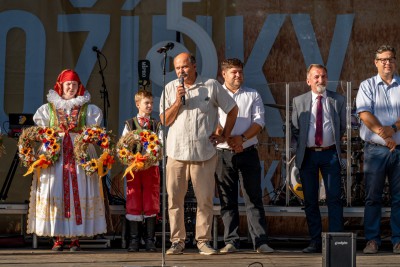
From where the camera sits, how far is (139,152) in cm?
953

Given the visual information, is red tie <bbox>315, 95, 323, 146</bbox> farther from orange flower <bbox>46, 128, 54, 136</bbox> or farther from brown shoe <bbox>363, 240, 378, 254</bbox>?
orange flower <bbox>46, 128, 54, 136</bbox>

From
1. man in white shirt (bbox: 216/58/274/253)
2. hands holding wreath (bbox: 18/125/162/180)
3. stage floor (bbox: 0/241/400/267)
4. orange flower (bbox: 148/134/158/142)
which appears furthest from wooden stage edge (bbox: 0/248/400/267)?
orange flower (bbox: 148/134/158/142)

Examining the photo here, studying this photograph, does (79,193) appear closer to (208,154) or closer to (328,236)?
(208,154)

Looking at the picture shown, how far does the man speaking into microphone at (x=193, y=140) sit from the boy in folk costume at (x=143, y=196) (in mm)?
447

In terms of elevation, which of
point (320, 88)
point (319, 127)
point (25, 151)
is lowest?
point (25, 151)

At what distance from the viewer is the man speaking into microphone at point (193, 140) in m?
9.10

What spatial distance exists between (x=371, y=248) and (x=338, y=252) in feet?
7.53

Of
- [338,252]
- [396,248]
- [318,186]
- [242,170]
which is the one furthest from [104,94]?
[338,252]

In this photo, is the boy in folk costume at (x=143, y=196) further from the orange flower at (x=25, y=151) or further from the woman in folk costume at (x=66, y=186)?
the orange flower at (x=25, y=151)

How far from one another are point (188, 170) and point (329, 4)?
3.23 m

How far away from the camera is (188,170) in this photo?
925 centimetres

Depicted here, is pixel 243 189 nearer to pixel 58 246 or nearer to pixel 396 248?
pixel 396 248

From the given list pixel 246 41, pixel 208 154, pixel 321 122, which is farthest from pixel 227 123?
pixel 246 41

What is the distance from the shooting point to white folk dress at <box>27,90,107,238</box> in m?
9.51
